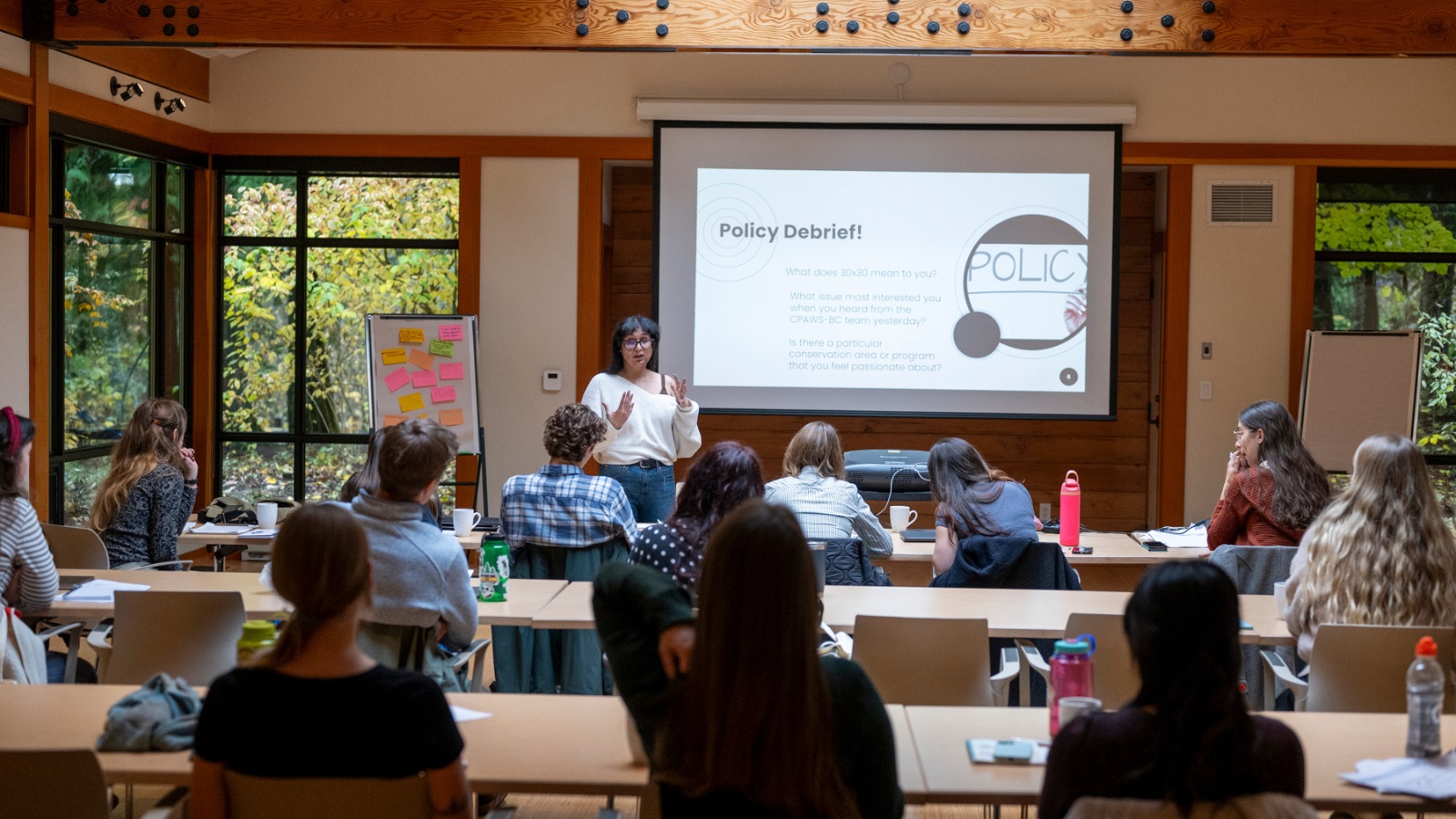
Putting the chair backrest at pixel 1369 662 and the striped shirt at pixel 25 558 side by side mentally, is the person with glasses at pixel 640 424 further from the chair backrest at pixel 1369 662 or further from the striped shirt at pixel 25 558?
the chair backrest at pixel 1369 662

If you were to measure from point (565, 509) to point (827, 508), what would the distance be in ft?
2.95

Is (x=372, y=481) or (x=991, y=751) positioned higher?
(x=372, y=481)

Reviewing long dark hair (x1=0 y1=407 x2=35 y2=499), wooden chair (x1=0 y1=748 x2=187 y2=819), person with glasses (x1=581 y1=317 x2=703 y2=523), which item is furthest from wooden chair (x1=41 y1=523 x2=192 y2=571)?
wooden chair (x1=0 y1=748 x2=187 y2=819)

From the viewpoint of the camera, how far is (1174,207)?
24.2 feet

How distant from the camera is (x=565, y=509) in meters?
4.04

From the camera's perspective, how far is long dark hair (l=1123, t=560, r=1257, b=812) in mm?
1727

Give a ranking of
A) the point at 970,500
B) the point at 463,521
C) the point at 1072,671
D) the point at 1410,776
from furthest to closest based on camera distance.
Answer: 1. the point at 463,521
2. the point at 970,500
3. the point at 1072,671
4. the point at 1410,776

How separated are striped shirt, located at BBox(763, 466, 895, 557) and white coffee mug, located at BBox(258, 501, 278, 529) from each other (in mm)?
2054

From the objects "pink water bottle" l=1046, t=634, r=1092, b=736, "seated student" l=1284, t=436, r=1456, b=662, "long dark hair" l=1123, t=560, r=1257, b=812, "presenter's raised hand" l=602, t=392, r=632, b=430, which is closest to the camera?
"long dark hair" l=1123, t=560, r=1257, b=812

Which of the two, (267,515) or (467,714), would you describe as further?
(267,515)

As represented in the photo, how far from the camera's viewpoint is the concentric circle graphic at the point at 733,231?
680 centimetres

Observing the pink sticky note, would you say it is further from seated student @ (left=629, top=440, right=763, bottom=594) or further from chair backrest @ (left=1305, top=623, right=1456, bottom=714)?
chair backrest @ (left=1305, top=623, right=1456, bottom=714)

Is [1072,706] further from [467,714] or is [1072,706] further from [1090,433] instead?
Answer: [1090,433]

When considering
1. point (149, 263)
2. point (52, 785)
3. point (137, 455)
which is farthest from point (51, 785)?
point (149, 263)
